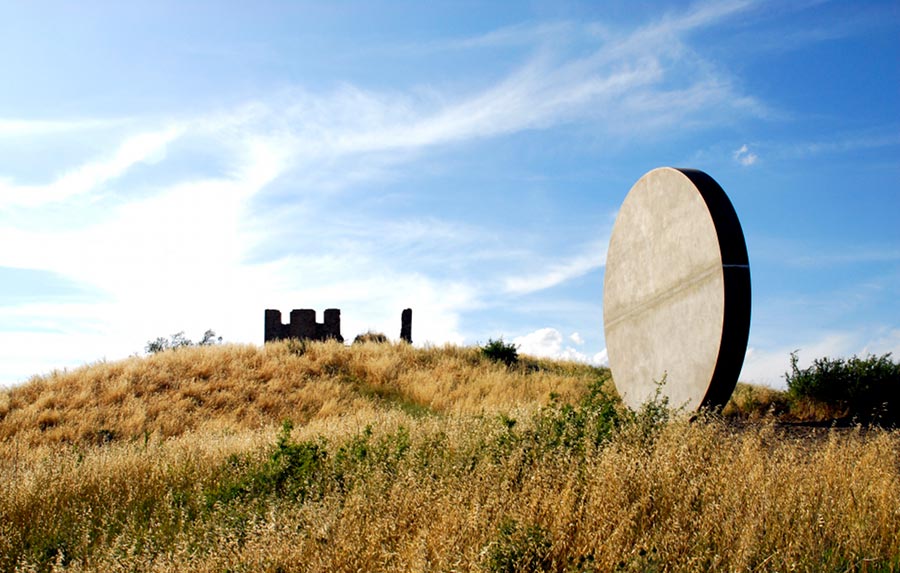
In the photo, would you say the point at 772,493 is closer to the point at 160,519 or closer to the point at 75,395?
the point at 160,519

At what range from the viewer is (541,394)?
14555mm

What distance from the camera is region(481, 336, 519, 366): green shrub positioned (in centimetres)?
1996

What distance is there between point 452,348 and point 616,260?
10821 mm

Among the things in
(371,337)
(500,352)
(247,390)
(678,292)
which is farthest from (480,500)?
(371,337)

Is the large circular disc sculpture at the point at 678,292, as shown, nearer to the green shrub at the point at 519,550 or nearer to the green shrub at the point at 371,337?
the green shrub at the point at 519,550

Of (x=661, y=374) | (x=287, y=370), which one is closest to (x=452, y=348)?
(x=287, y=370)

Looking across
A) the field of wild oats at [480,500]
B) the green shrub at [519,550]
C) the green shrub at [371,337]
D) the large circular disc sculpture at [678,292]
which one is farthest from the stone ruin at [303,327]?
the green shrub at [519,550]

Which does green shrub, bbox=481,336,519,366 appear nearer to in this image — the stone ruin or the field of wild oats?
the stone ruin

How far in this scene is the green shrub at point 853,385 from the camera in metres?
11.0

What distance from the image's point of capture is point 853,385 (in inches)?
443

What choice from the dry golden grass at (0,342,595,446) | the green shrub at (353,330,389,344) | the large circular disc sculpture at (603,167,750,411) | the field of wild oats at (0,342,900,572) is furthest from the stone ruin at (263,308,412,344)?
the large circular disc sculpture at (603,167,750,411)

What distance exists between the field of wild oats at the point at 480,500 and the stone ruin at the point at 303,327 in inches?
514

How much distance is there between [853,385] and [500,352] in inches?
402

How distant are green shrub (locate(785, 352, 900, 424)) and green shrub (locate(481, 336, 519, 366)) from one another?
903cm
